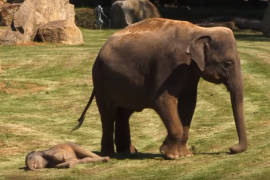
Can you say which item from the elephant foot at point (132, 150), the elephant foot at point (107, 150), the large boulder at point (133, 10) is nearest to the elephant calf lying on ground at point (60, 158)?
the elephant foot at point (107, 150)

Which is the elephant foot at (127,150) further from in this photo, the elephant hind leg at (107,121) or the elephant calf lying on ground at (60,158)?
the elephant calf lying on ground at (60,158)

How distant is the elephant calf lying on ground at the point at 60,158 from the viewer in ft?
51.5

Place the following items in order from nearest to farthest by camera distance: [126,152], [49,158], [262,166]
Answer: [262,166] → [49,158] → [126,152]

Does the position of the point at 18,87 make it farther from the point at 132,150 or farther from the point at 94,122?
the point at 132,150

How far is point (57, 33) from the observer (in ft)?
125

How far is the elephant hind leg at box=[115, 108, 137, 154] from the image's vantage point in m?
17.5

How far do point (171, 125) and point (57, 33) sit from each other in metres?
22.7

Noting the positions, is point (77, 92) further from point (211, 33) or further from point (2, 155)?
point (211, 33)

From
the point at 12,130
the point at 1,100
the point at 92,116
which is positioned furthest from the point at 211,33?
the point at 1,100

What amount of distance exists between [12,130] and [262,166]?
29.1ft

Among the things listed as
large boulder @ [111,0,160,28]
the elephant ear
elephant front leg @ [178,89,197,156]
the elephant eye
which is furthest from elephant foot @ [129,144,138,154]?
large boulder @ [111,0,160,28]

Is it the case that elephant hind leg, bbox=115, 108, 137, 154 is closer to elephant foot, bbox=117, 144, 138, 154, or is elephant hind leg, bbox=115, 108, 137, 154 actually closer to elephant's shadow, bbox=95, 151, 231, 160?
elephant foot, bbox=117, 144, 138, 154

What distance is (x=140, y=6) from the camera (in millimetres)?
49344

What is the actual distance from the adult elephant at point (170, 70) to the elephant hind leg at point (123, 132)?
487 mm
